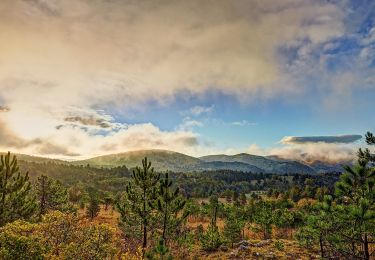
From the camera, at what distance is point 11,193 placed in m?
33.8

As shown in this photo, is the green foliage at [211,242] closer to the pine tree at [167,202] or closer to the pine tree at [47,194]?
the pine tree at [167,202]

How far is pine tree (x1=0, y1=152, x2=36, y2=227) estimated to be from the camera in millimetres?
32094

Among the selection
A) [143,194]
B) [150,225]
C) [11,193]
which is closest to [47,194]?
[11,193]

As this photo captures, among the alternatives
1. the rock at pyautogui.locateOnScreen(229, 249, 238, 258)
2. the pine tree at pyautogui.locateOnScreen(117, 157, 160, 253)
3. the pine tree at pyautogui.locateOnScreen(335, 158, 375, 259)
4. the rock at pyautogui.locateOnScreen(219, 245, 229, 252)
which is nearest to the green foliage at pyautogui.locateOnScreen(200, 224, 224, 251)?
the rock at pyautogui.locateOnScreen(219, 245, 229, 252)

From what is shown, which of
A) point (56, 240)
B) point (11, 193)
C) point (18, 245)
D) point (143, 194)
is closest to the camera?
point (18, 245)

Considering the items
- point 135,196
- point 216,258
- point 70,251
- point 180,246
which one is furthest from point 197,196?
point 70,251

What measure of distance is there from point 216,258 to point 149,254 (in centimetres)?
3374

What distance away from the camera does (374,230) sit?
18.6m

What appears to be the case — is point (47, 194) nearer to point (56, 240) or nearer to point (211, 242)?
point (211, 242)

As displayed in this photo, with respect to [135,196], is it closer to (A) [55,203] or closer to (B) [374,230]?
(B) [374,230]

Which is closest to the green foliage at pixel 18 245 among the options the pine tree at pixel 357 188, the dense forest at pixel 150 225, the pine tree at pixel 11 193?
the dense forest at pixel 150 225

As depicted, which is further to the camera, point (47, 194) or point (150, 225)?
point (47, 194)

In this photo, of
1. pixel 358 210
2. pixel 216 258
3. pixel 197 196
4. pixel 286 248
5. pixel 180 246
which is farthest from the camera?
pixel 197 196

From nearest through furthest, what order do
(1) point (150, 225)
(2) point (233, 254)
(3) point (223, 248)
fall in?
(1) point (150, 225) < (2) point (233, 254) < (3) point (223, 248)
